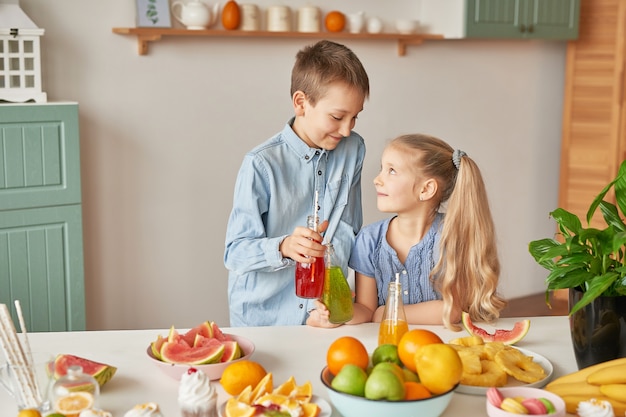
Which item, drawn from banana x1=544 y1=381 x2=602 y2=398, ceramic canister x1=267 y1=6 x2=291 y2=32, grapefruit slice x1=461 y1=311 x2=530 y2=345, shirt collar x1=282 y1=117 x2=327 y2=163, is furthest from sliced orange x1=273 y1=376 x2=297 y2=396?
ceramic canister x1=267 y1=6 x2=291 y2=32

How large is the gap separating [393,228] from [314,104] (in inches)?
16.9

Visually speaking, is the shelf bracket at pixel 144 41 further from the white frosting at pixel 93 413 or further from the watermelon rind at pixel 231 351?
the white frosting at pixel 93 413

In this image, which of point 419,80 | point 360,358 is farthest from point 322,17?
point 360,358

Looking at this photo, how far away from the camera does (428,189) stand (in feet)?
7.95

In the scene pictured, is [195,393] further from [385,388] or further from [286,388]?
[385,388]

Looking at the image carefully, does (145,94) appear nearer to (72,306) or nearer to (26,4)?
(26,4)

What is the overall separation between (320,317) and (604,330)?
66 centimetres

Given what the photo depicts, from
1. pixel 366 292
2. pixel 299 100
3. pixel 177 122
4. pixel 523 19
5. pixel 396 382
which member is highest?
pixel 523 19

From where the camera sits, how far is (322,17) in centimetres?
426

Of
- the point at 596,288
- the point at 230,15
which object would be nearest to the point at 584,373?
the point at 596,288

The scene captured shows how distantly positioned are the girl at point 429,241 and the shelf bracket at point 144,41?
1723 millimetres

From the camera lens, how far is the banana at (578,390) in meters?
1.57

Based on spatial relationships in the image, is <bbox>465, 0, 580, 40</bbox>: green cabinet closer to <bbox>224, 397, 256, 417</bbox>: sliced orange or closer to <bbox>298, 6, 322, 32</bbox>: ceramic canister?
<bbox>298, 6, 322, 32</bbox>: ceramic canister

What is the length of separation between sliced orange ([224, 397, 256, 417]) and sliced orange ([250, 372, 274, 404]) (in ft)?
0.13
